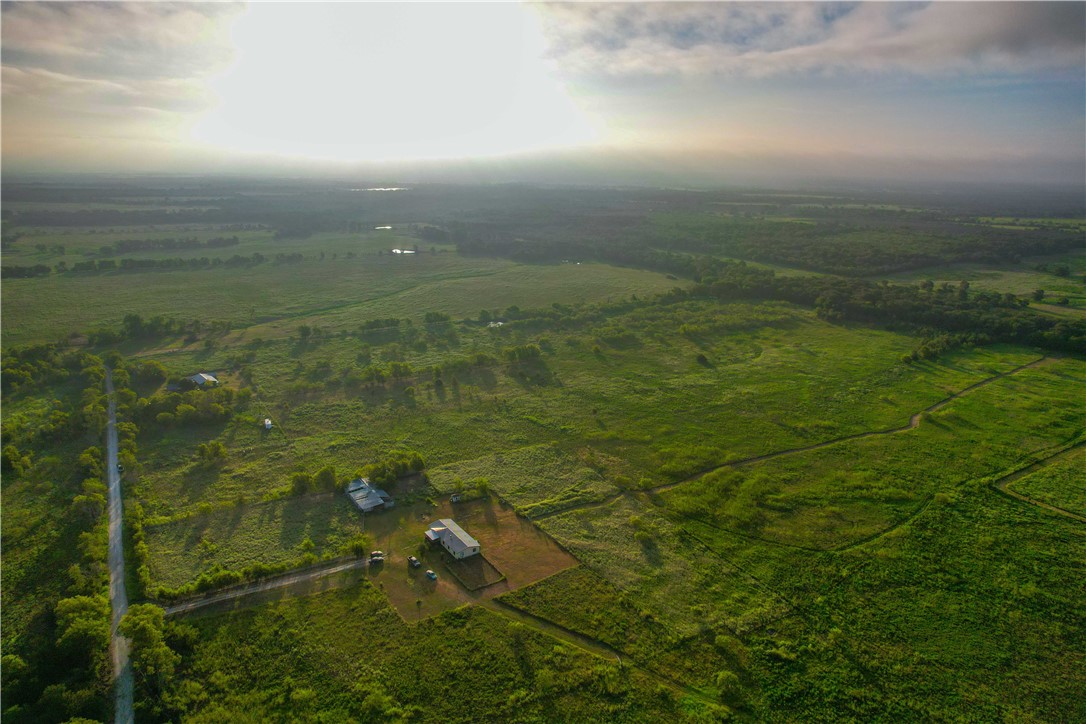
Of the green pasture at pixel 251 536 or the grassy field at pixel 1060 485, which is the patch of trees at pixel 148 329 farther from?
the grassy field at pixel 1060 485

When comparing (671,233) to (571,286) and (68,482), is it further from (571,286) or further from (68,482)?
(68,482)

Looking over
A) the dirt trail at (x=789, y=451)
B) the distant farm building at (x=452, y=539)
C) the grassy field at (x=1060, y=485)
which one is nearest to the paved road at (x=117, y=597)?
the distant farm building at (x=452, y=539)

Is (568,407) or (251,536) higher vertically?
(568,407)

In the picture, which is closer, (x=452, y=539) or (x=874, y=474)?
(x=452, y=539)

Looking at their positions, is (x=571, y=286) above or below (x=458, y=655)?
above

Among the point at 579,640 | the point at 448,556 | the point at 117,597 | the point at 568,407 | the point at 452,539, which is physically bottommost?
the point at 579,640

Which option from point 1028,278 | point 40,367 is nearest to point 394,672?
point 40,367

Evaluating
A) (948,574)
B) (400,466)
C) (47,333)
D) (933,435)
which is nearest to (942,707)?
(948,574)

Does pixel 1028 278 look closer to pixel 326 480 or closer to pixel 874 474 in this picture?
pixel 874 474
